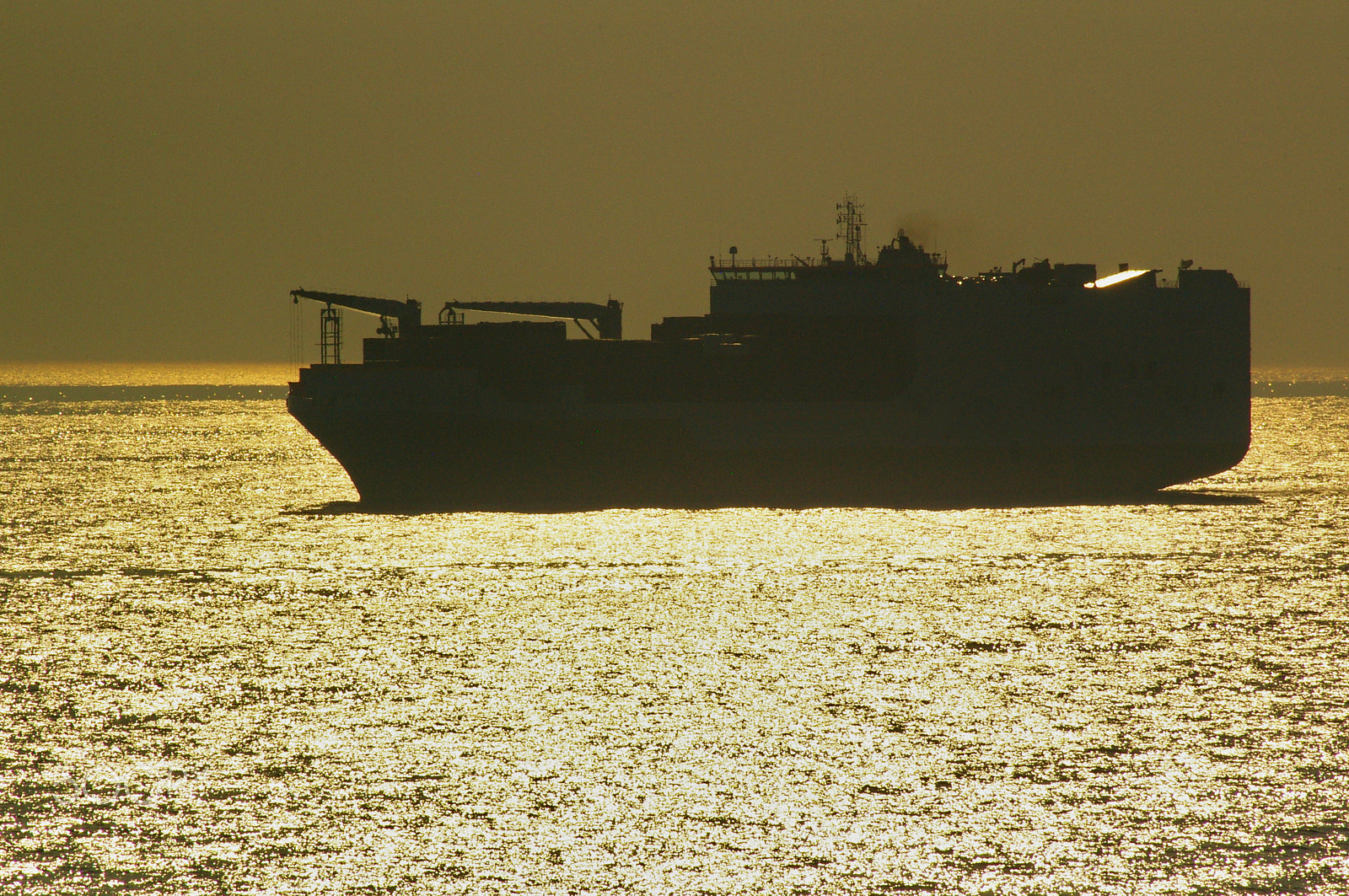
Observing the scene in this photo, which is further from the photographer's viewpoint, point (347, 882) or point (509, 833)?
point (509, 833)

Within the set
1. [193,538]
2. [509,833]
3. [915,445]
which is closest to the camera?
[509,833]

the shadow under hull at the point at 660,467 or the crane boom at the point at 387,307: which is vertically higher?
the crane boom at the point at 387,307

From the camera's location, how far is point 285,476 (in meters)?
67.9

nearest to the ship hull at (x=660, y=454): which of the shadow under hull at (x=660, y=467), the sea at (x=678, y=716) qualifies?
the shadow under hull at (x=660, y=467)

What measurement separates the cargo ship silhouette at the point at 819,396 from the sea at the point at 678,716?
5440 mm

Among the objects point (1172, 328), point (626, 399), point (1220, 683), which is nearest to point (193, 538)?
point (626, 399)

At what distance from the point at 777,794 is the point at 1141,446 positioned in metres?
34.4

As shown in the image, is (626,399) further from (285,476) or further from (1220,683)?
(285,476)

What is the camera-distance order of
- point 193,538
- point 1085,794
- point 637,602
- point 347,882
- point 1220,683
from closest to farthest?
point 347,882, point 1085,794, point 1220,683, point 637,602, point 193,538

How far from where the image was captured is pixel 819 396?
137 ft

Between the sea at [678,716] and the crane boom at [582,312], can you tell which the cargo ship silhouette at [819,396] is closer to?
the crane boom at [582,312]

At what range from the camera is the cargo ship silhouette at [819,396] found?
40500 mm

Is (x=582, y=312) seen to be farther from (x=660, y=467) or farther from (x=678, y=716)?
(x=678, y=716)

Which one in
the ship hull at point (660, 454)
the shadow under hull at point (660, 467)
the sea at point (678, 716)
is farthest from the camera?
the shadow under hull at point (660, 467)
